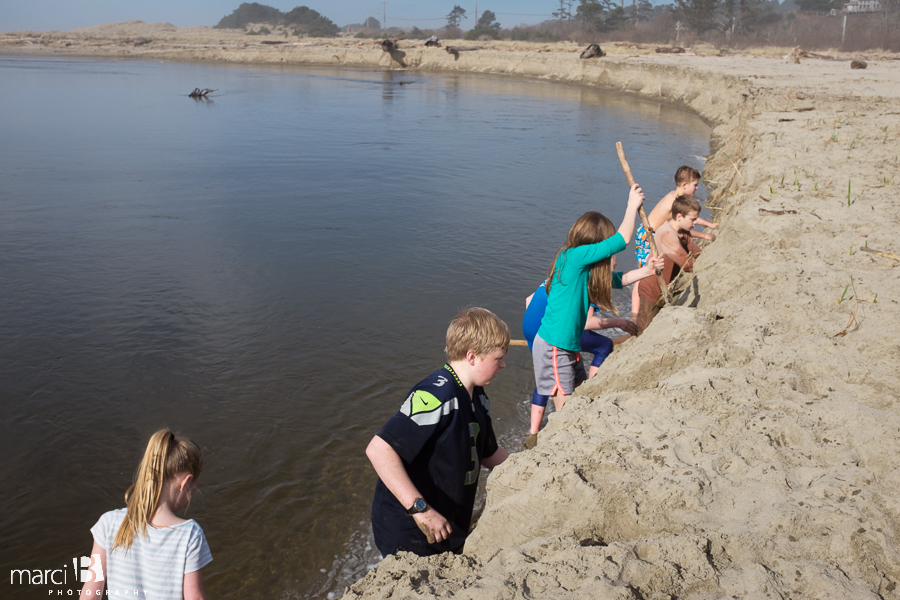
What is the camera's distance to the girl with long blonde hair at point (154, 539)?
2.17 m

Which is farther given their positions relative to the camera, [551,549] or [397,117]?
[397,117]

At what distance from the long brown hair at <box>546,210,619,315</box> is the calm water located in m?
1.64

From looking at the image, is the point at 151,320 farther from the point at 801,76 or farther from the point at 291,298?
the point at 801,76

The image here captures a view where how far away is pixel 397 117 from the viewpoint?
2641cm

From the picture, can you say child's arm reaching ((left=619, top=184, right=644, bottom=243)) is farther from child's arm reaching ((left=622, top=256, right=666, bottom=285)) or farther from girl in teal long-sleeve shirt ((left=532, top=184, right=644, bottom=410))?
child's arm reaching ((left=622, top=256, right=666, bottom=285))

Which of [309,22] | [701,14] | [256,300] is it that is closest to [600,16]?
[701,14]

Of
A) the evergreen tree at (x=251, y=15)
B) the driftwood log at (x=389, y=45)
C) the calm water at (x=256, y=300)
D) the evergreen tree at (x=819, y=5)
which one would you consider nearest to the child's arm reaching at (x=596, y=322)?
the calm water at (x=256, y=300)

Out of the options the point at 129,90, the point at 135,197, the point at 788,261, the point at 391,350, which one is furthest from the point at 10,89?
the point at 788,261

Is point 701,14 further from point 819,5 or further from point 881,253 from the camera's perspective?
point 881,253

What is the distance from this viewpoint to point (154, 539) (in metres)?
2.19

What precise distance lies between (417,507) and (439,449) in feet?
0.78

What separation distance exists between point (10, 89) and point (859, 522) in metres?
40.9

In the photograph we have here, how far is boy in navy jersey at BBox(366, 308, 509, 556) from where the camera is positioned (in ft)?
8.12

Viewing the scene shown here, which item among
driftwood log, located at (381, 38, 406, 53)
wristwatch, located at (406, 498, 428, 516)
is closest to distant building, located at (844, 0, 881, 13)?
Answer: driftwood log, located at (381, 38, 406, 53)
